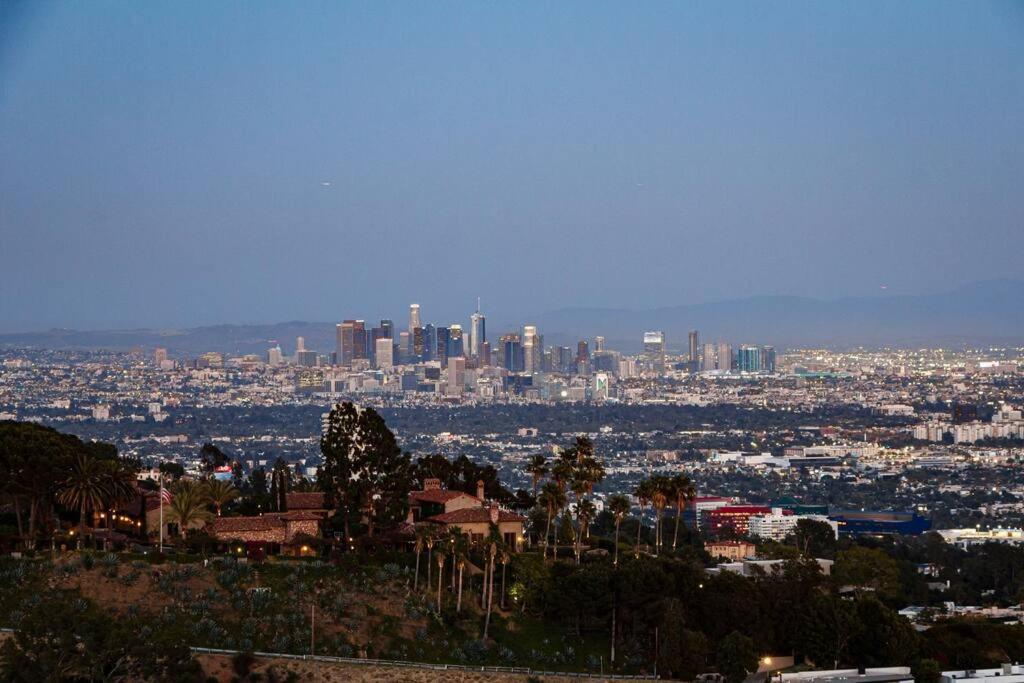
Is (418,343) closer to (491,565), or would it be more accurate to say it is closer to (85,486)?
(85,486)

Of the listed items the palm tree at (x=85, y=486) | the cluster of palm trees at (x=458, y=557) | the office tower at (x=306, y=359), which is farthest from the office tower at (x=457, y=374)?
the cluster of palm trees at (x=458, y=557)

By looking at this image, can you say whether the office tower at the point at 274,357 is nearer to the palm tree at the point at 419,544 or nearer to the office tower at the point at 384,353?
the office tower at the point at 384,353

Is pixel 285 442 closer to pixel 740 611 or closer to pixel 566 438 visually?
pixel 566 438

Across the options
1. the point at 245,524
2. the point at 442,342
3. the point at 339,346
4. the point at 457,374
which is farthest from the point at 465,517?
the point at 442,342

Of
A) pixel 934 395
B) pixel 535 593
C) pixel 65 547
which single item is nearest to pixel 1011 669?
pixel 535 593

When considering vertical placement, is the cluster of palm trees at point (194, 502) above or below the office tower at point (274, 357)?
below

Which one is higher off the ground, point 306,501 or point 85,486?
point 85,486
